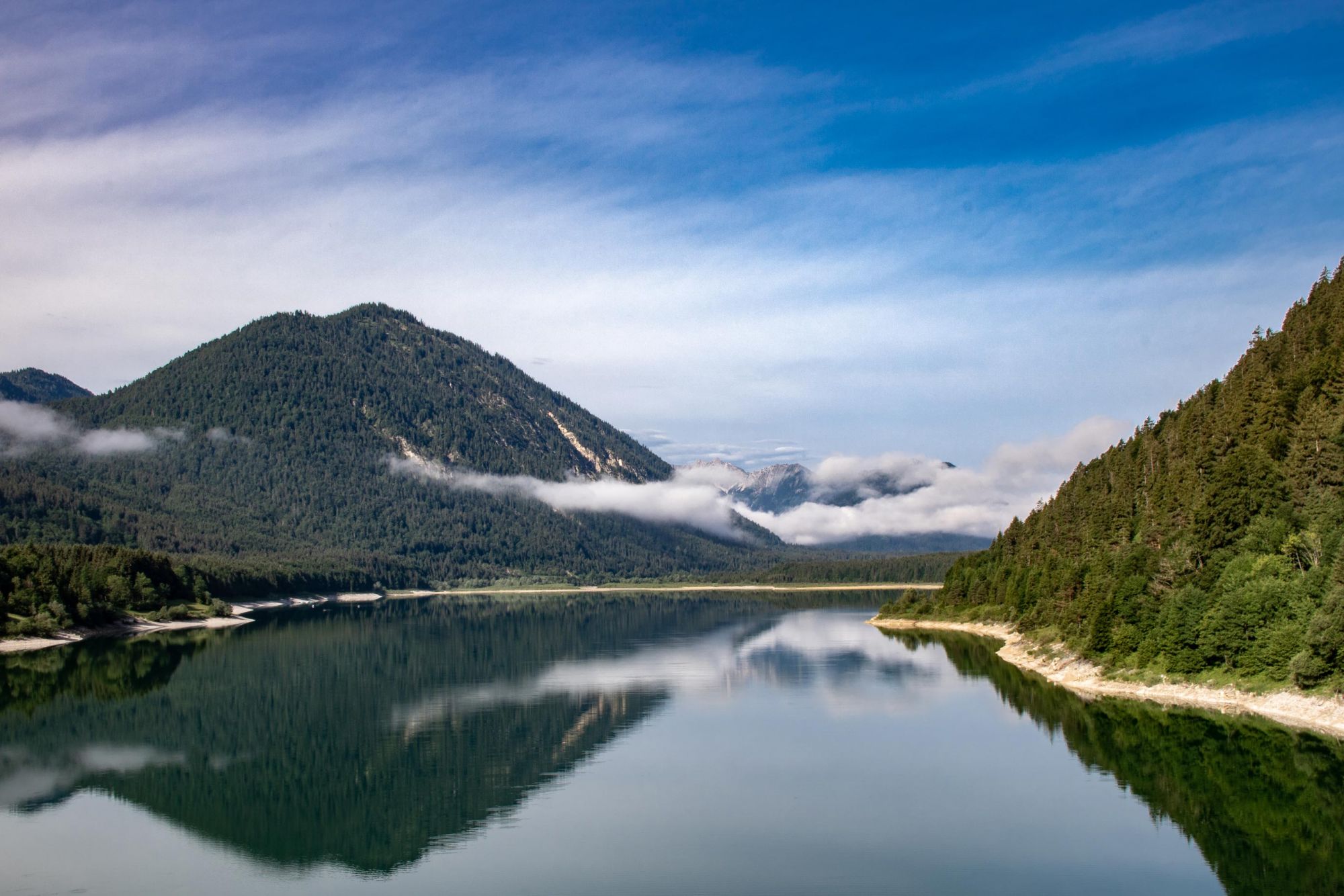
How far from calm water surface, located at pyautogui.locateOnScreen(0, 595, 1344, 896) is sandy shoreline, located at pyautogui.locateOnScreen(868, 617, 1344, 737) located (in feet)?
4.62

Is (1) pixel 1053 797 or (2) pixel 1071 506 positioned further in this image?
(2) pixel 1071 506

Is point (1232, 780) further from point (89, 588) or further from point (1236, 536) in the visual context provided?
point (89, 588)

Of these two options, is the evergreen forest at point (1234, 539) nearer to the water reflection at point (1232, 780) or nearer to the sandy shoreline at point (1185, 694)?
the sandy shoreline at point (1185, 694)

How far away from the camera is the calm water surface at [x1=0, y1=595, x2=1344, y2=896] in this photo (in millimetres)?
40531

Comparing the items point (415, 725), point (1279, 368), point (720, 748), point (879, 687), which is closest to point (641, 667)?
point (879, 687)

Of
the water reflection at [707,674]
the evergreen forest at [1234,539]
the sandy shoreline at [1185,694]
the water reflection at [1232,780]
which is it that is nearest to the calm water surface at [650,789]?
the water reflection at [1232,780]

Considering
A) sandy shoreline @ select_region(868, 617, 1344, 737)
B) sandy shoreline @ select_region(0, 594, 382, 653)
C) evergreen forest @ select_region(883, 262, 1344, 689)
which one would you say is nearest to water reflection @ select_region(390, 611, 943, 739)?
sandy shoreline @ select_region(868, 617, 1344, 737)

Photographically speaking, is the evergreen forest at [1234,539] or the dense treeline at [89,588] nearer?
the evergreen forest at [1234,539]

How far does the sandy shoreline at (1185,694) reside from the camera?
56.6m

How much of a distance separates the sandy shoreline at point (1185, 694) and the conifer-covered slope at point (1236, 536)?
124 centimetres

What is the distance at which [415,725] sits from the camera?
245ft

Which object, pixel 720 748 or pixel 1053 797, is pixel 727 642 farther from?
pixel 1053 797

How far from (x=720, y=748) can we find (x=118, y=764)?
33682 millimetres

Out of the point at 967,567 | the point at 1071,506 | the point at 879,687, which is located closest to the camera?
the point at 879,687
